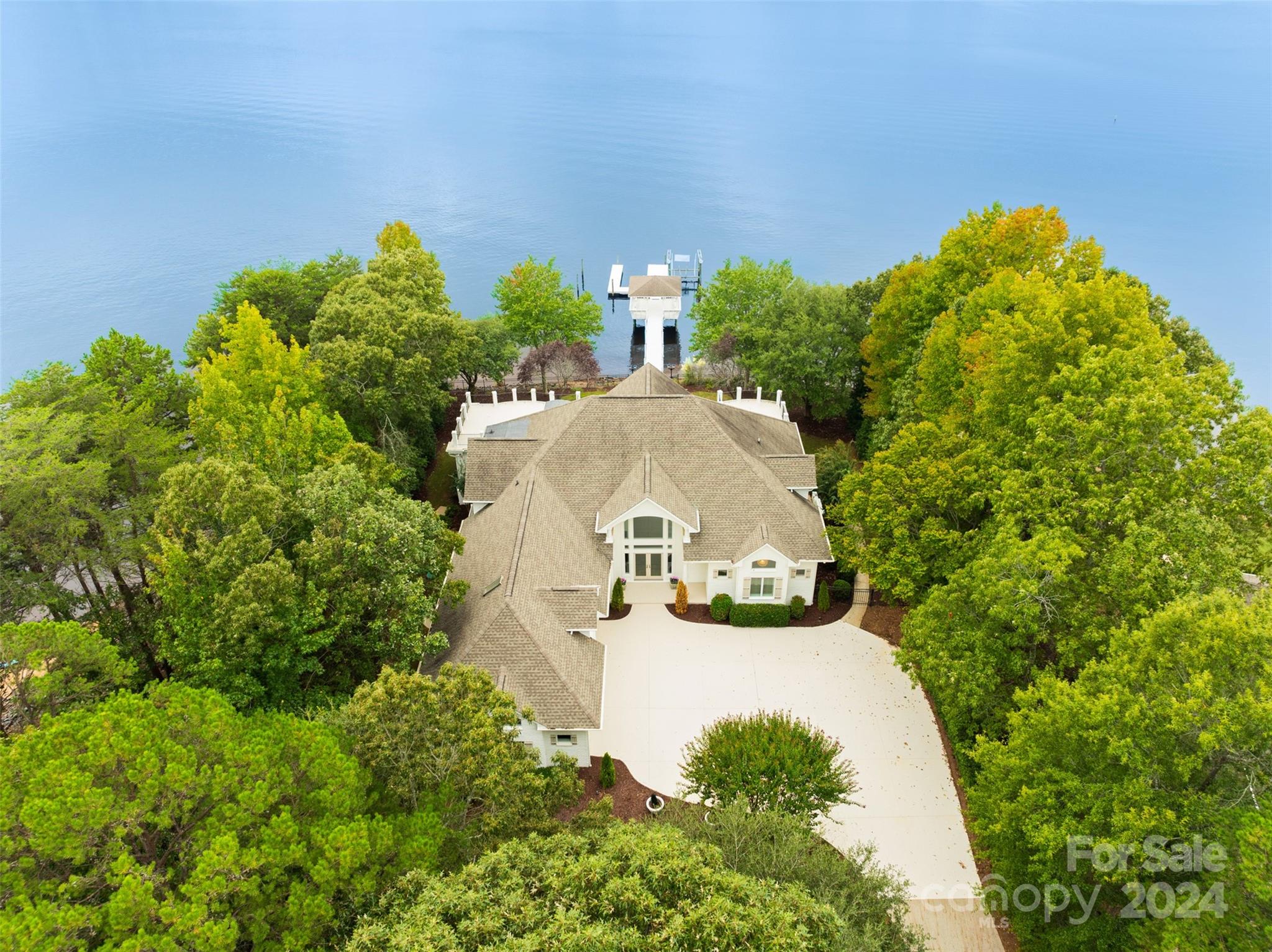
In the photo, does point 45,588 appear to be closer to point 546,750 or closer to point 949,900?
point 546,750

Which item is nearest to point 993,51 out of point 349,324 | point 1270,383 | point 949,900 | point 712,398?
point 1270,383

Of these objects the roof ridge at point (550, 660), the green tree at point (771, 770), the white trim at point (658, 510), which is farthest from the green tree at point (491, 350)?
the green tree at point (771, 770)

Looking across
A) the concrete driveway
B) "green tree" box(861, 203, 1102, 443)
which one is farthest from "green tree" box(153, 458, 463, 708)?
"green tree" box(861, 203, 1102, 443)

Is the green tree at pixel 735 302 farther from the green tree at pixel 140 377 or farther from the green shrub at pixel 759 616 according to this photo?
the green tree at pixel 140 377

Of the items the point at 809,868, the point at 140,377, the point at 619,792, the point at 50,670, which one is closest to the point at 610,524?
the point at 619,792

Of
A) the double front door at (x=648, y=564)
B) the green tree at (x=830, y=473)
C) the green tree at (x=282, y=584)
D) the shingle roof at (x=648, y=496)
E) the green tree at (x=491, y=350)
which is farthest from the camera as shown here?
the green tree at (x=491, y=350)

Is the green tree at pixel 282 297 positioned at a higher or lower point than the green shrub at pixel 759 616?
higher
